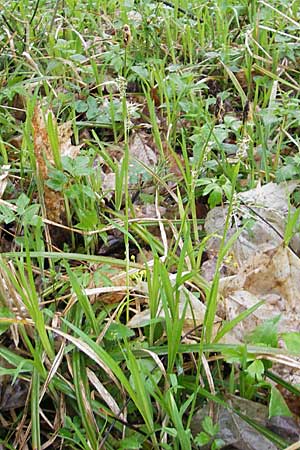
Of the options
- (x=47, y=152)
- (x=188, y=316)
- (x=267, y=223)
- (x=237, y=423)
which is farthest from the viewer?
(x=47, y=152)

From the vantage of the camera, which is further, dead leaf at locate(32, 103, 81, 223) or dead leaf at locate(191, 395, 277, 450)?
dead leaf at locate(32, 103, 81, 223)

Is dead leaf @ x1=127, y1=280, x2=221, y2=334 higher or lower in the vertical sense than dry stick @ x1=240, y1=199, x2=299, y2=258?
lower

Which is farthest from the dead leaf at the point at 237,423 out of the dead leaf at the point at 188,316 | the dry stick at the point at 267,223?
the dry stick at the point at 267,223

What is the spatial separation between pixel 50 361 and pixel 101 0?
2.25m

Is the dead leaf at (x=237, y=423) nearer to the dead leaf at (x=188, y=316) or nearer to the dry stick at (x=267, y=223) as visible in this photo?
the dead leaf at (x=188, y=316)

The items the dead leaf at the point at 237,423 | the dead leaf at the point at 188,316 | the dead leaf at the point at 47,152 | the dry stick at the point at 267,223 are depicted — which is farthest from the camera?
the dead leaf at the point at 47,152

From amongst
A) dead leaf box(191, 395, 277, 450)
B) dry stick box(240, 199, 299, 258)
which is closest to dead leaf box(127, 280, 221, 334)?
dead leaf box(191, 395, 277, 450)

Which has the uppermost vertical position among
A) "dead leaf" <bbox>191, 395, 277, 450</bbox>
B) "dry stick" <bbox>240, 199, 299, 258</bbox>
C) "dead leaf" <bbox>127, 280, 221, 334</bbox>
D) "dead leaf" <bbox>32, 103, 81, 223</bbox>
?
"dead leaf" <bbox>32, 103, 81, 223</bbox>

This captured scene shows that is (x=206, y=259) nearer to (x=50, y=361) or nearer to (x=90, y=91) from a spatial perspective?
(x=50, y=361)

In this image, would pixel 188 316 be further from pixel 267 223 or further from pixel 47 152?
pixel 47 152

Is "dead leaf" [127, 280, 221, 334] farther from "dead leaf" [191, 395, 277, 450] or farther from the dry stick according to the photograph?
the dry stick

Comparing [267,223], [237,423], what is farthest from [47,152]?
[237,423]

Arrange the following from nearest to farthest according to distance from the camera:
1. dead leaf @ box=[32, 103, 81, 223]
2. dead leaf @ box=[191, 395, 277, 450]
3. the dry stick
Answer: dead leaf @ box=[191, 395, 277, 450], the dry stick, dead leaf @ box=[32, 103, 81, 223]

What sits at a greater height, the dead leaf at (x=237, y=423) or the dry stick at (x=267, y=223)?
the dry stick at (x=267, y=223)
